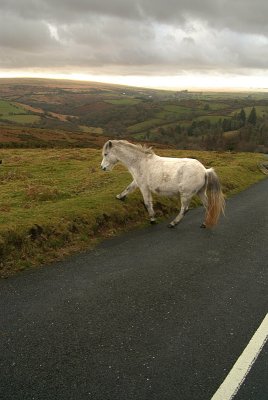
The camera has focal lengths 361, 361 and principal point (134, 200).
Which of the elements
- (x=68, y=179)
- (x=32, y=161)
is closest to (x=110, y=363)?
(x=68, y=179)

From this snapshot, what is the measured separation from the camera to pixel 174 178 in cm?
1325

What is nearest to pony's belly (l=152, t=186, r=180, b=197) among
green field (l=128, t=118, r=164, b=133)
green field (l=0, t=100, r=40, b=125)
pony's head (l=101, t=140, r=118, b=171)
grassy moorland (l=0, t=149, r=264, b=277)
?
grassy moorland (l=0, t=149, r=264, b=277)

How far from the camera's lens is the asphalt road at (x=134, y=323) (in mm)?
5332

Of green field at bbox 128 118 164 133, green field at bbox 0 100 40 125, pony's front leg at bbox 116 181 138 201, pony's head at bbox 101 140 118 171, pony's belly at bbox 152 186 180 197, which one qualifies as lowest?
green field at bbox 128 118 164 133

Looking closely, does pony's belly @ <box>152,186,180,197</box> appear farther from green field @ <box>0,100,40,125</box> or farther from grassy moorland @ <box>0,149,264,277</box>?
green field @ <box>0,100,40,125</box>

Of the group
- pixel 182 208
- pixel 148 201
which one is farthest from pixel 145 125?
pixel 182 208

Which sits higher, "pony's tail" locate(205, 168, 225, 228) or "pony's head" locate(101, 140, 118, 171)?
"pony's head" locate(101, 140, 118, 171)

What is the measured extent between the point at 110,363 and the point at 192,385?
132 centimetres

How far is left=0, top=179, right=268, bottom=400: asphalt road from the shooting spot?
5332 millimetres

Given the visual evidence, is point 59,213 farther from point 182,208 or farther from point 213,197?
point 213,197

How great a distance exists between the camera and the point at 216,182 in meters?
13.5

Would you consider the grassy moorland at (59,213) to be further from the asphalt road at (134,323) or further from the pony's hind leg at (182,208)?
the pony's hind leg at (182,208)

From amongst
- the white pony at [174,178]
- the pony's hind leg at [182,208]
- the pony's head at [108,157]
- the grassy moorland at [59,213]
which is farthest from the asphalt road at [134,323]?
the pony's head at [108,157]

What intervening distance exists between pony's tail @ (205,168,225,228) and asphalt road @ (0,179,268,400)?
2052 mm
